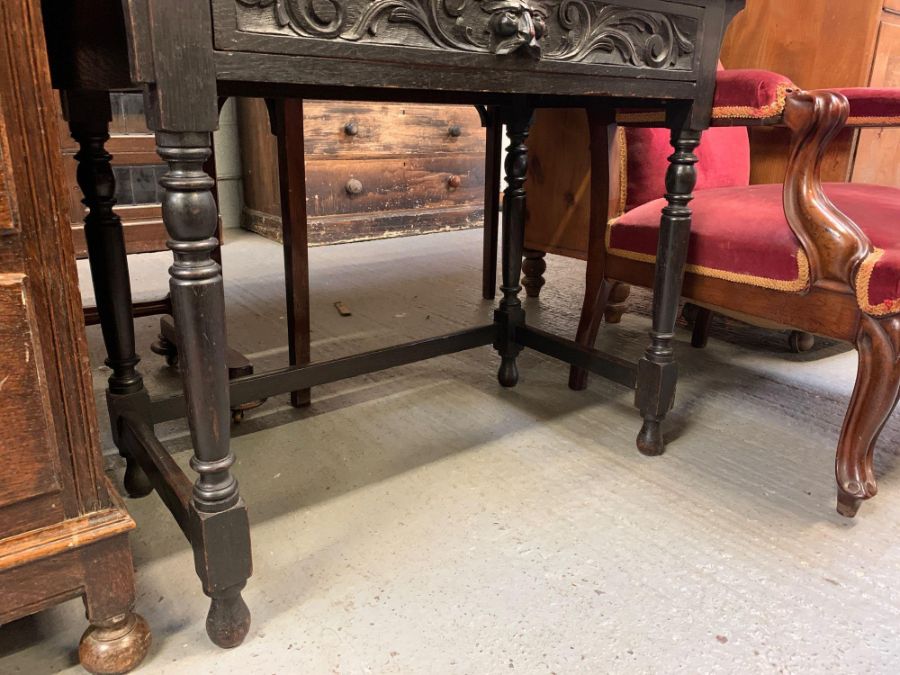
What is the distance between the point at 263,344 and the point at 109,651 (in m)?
1.30

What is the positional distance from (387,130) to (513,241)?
213 cm

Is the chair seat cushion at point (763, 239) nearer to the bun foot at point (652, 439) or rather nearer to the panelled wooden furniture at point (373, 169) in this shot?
the bun foot at point (652, 439)

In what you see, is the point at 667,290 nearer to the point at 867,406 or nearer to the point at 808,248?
the point at 808,248

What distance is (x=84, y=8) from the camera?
0.90 m

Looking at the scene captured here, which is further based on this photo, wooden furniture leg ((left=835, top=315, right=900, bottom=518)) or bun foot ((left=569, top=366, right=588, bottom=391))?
bun foot ((left=569, top=366, right=588, bottom=391))

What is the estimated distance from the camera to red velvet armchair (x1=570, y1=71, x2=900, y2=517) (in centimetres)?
113

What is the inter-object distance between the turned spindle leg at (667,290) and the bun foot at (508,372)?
410 mm

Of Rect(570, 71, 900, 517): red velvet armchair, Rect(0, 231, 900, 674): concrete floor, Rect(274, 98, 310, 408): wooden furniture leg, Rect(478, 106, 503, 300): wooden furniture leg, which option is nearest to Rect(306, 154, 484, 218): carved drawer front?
Rect(478, 106, 503, 300): wooden furniture leg

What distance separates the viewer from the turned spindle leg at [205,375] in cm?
76

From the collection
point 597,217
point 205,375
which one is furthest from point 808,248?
point 205,375

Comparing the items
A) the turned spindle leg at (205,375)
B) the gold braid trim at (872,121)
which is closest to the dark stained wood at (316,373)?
the turned spindle leg at (205,375)

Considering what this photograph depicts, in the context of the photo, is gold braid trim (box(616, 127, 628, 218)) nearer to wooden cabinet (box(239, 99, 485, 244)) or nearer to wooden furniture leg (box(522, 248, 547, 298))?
wooden furniture leg (box(522, 248, 547, 298))

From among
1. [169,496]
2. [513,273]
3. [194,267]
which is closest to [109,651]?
[169,496]

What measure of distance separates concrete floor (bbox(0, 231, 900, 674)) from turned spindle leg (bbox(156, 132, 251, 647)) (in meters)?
0.11
